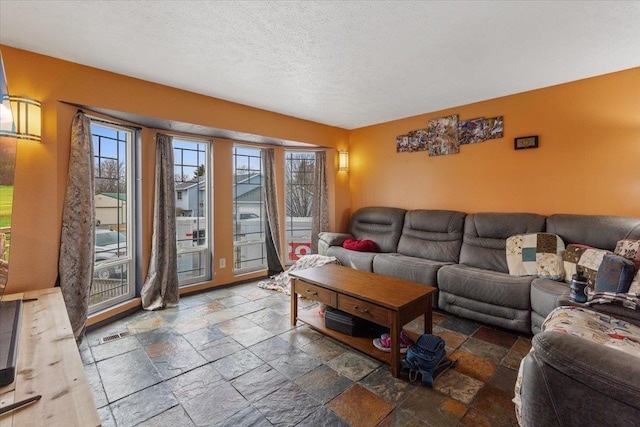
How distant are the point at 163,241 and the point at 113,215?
0.55 metres

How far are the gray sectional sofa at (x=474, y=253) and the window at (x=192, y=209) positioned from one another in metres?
1.67

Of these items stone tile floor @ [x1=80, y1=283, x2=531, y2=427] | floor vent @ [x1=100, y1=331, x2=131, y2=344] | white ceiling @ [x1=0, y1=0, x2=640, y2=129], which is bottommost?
stone tile floor @ [x1=80, y1=283, x2=531, y2=427]

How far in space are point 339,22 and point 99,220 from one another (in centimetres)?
287

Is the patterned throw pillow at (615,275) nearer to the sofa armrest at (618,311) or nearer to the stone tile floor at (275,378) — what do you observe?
the sofa armrest at (618,311)

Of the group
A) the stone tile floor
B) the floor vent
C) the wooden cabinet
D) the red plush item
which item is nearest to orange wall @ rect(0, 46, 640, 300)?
the floor vent

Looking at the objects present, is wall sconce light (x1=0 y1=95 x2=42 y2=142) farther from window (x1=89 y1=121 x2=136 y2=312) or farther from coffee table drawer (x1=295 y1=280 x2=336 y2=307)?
coffee table drawer (x1=295 y1=280 x2=336 y2=307)

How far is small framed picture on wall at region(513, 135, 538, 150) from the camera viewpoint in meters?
3.11

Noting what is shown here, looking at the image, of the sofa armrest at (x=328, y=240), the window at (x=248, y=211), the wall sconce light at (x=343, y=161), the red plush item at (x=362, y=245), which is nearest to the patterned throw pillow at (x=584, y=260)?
the red plush item at (x=362, y=245)

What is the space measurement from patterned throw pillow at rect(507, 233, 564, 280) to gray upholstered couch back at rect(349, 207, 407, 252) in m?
1.41

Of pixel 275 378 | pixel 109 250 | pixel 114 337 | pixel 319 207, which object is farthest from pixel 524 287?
pixel 109 250

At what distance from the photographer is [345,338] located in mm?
2363

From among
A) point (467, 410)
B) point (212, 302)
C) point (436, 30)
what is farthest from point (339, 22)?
point (212, 302)

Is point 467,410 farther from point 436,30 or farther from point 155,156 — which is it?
point 155,156

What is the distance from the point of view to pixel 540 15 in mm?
1840
